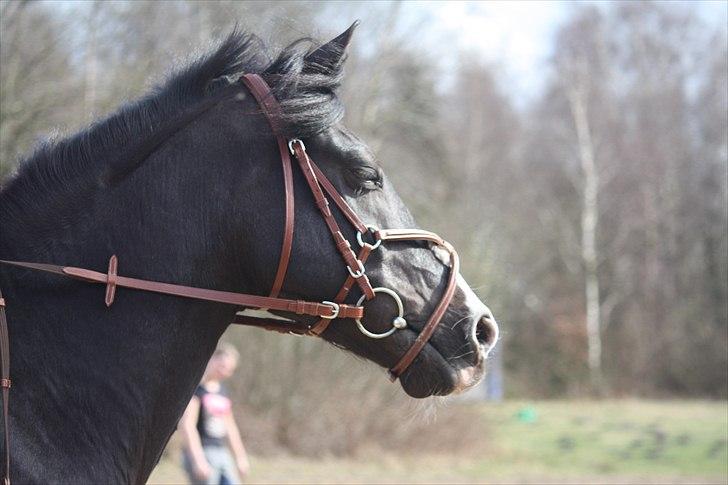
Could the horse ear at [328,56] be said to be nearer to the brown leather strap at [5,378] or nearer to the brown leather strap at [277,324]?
the brown leather strap at [277,324]

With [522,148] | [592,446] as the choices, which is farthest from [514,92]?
[592,446]

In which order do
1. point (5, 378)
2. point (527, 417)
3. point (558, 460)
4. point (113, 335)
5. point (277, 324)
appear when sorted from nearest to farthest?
point (5, 378), point (113, 335), point (277, 324), point (558, 460), point (527, 417)

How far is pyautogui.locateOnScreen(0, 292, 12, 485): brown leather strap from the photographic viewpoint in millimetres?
2725

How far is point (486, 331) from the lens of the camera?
3178mm

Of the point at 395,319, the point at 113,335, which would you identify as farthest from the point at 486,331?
the point at 113,335

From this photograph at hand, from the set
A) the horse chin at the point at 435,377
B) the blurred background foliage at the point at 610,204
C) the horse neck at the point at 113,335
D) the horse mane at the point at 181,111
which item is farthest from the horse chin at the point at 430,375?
the blurred background foliage at the point at 610,204

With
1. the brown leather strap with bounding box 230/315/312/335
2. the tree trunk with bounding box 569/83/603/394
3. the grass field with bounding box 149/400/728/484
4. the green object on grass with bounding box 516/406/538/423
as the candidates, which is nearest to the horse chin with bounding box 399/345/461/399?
the brown leather strap with bounding box 230/315/312/335

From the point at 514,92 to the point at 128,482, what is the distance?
48.8 m

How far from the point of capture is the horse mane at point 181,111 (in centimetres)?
307

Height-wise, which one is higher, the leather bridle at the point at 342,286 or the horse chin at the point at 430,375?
the leather bridle at the point at 342,286

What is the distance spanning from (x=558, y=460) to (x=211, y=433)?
11507mm

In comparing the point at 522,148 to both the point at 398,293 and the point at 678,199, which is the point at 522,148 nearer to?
the point at 678,199

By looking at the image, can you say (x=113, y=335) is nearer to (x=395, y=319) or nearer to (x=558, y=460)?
(x=395, y=319)

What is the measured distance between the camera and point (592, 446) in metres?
21.0
